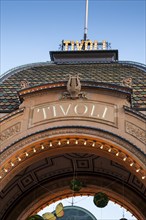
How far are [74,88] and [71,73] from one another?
4601 mm

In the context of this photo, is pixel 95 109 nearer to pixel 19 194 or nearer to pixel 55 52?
pixel 19 194

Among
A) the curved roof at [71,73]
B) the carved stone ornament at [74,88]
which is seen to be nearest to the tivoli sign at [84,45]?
the curved roof at [71,73]

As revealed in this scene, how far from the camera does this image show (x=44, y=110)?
18.6m

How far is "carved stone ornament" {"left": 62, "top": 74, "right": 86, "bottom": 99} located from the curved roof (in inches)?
91.3

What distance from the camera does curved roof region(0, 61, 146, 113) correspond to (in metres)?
20.4

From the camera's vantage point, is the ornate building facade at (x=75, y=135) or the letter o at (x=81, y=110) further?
the letter o at (x=81, y=110)

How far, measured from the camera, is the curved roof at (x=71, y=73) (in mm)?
20406

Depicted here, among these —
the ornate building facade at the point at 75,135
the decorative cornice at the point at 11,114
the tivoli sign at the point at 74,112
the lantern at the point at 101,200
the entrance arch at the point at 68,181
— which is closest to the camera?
the ornate building facade at the point at 75,135

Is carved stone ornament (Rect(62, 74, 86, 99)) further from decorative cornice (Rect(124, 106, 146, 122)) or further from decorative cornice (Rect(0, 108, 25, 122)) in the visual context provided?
decorative cornice (Rect(0, 108, 25, 122))

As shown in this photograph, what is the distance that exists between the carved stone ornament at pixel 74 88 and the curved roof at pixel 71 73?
7.60 feet

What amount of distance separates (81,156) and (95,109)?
3915 mm

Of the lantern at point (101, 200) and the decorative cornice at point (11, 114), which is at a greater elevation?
the decorative cornice at point (11, 114)

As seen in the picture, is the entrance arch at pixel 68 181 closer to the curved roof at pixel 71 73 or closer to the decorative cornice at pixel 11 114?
the decorative cornice at pixel 11 114

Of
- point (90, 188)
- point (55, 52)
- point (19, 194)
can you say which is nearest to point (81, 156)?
point (90, 188)
